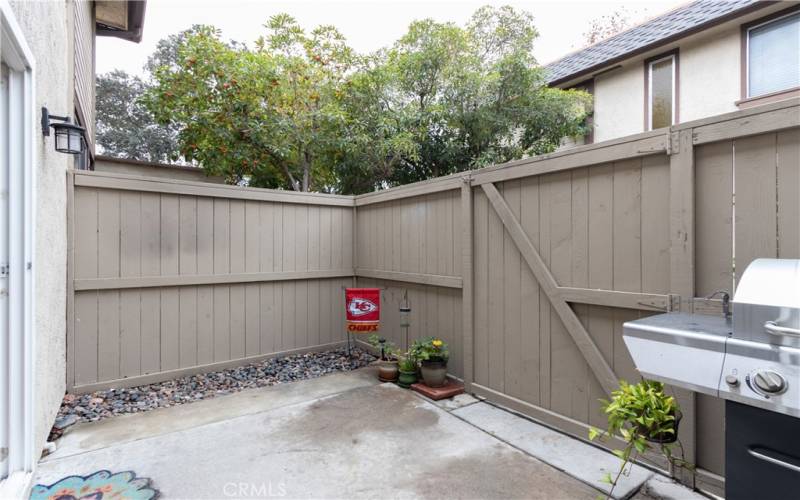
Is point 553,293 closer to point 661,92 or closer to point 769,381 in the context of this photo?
point 769,381

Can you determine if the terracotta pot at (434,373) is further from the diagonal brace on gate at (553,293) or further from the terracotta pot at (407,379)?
the diagonal brace on gate at (553,293)

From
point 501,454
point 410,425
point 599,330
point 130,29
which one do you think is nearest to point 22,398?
point 410,425

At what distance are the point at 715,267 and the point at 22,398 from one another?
11.7 feet

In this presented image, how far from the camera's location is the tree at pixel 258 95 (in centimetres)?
562

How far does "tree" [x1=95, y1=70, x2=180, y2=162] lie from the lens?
46.6ft

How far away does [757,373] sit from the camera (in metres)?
1.22

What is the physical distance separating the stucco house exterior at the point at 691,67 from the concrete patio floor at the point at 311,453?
571cm

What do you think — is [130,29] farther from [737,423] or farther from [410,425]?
[737,423]

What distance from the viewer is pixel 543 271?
2.79 metres

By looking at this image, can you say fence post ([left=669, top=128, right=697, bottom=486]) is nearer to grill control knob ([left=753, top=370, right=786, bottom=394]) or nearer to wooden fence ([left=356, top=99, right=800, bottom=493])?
wooden fence ([left=356, top=99, right=800, bottom=493])

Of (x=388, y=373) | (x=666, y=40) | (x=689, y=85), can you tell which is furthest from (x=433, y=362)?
(x=666, y=40)

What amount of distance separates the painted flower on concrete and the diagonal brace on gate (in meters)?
2.58

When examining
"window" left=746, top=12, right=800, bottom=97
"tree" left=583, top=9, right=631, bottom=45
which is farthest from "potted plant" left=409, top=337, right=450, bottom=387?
"tree" left=583, top=9, right=631, bottom=45

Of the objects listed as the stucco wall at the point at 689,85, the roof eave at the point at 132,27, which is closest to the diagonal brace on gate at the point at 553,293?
the stucco wall at the point at 689,85
